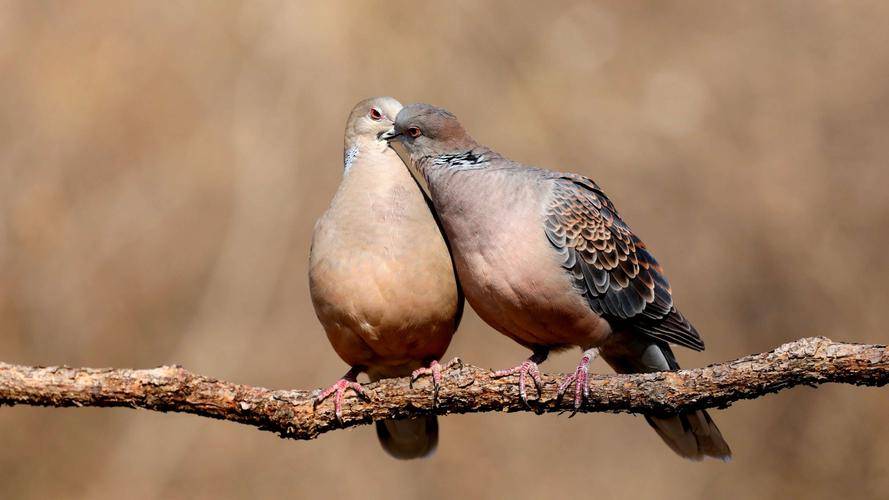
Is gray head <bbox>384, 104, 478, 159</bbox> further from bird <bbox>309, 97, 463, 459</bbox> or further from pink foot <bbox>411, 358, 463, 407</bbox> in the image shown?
pink foot <bbox>411, 358, 463, 407</bbox>

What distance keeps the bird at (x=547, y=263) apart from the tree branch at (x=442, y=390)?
0.17 metres

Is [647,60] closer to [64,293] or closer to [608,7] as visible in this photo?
[608,7]

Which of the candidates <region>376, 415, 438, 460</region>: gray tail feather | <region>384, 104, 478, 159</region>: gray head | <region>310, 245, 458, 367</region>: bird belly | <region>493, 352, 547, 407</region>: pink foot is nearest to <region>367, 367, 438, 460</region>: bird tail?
<region>376, 415, 438, 460</region>: gray tail feather

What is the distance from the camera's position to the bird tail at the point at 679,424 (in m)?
3.92

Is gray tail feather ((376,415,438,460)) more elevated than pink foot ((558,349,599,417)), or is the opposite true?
gray tail feather ((376,415,438,460))

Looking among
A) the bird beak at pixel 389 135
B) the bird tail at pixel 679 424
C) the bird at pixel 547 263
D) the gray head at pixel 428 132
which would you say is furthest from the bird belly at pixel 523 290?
the bird beak at pixel 389 135

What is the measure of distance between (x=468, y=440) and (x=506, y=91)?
3.27 m

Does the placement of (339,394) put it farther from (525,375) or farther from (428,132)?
(428,132)

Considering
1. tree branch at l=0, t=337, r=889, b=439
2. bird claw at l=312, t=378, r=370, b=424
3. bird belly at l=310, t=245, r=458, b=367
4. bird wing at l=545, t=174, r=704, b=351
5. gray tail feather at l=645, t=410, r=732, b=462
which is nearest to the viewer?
tree branch at l=0, t=337, r=889, b=439

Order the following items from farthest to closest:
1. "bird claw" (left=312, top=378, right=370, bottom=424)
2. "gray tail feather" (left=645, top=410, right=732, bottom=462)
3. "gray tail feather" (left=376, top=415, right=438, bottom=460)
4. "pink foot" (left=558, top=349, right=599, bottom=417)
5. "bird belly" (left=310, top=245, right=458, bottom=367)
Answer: "gray tail feather" (left=376, top=415, right=438, bottom=460) < "gray tail feather" (left=645, top=410, right=732, bottom=462) < "bird belly" (left=310, top=245, right=458, bottom=367) < "bird claw" (left=312, top=378, right=370, bottom=424) < "pink foot" (left=558, top=349, right=599, bottom=417)

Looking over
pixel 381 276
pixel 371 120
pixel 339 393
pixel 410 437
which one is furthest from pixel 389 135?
pixel 410 437

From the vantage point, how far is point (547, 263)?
3629 millimetres

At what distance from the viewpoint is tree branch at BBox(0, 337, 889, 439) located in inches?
114

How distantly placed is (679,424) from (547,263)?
0.96 meters
